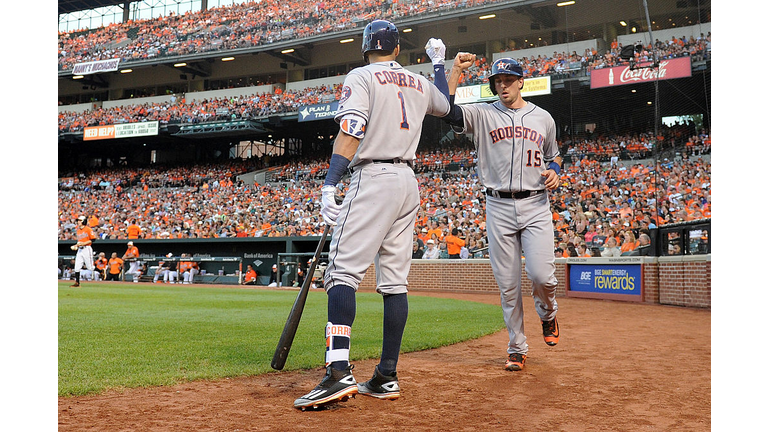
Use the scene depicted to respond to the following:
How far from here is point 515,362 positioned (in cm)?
400

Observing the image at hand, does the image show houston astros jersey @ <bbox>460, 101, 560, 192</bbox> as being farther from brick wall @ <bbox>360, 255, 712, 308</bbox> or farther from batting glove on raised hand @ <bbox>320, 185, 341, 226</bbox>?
brick wall @ <bbox>360, 255, 712, 308</bbox>

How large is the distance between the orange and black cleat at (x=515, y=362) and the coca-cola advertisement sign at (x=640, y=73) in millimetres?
10717

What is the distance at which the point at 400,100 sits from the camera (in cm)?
324

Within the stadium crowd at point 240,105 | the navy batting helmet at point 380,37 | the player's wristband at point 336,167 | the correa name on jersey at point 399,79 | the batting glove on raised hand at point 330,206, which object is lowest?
the batting glove on raised hand at point 330,206

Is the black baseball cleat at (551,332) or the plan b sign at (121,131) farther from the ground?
the plan b sign at (121,131)

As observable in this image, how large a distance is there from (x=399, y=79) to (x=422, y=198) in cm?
1746

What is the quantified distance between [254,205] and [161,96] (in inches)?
565

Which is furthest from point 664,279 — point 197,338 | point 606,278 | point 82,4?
point 82,4

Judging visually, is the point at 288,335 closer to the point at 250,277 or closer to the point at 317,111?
the point at 250,277

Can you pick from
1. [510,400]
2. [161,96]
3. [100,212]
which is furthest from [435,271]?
[161,96]

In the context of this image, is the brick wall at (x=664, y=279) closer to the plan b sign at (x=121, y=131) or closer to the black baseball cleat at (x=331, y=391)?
the black baseball cleat at (x=331, y=391)

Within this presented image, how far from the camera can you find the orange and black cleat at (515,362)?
3.96 metres

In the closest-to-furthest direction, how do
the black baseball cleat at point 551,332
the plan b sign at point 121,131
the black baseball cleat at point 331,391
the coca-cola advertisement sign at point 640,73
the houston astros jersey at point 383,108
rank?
the black baseball cleat at point 331,391 → the houston astros jersey at point 383,108 → the black baseball cleat at point 551,332 → the coca-cola advertisement sign at point 640,73 → the plan b sign at point 121,131

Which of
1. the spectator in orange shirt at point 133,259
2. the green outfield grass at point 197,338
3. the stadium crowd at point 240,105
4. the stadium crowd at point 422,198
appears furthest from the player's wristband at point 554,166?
the spectator in orange shirt at point 133,259
